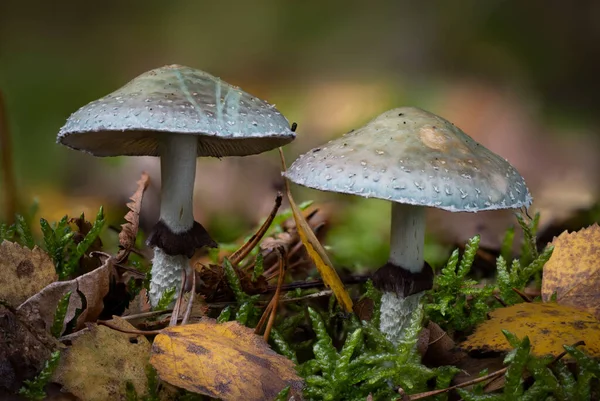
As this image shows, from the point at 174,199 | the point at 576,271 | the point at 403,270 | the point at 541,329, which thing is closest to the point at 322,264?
the point at 403,270

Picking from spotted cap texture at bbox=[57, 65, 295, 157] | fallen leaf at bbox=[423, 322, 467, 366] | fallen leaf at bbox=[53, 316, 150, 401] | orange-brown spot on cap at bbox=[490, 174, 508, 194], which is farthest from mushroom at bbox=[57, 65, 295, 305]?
fallen leaf at bbox=[423, 322, 467, 366]

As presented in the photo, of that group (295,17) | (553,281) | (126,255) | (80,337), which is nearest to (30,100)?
(295,17)

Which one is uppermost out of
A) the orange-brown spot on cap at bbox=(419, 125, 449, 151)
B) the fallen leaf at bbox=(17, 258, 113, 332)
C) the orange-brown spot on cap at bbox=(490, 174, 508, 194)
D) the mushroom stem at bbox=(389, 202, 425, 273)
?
the orange-brown spot on cap at bbox=(419, 125, 449, 151)

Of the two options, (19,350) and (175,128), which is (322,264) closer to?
(175,128)

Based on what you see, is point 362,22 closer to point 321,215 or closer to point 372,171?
point 321,215

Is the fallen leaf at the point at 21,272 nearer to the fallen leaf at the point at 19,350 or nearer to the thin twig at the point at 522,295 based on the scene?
the fallen leaf at the point at 19,350

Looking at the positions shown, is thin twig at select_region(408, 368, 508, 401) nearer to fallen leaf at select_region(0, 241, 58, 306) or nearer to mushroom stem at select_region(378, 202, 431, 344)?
mushroom stem at select_region(378, 202, 431, 344)
